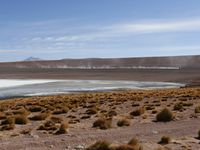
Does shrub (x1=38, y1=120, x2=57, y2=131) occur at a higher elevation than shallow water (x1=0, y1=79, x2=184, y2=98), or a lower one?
higher

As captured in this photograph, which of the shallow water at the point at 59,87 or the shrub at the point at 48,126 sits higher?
the shrub at the point at 48,126

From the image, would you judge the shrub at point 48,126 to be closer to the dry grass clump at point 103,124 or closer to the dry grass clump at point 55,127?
the dry grass clump at point 55,127

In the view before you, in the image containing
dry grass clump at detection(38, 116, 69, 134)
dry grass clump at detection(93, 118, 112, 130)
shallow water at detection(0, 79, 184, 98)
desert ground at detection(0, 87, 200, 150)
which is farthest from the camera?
shallow water at detection(0, 79, 184, 98)

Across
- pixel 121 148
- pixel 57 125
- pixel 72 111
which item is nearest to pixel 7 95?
pixel 72 111

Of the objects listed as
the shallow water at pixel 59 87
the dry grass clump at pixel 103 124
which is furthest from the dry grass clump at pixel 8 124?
the shallow water at pixel 59 87

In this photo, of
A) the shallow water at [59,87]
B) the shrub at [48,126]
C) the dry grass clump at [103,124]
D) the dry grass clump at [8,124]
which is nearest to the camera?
the shrub at [48,126]

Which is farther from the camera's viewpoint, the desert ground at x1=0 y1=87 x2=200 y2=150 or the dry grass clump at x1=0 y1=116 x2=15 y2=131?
the dry grass clump at x1=0 y1=116 x2=15 y2=131

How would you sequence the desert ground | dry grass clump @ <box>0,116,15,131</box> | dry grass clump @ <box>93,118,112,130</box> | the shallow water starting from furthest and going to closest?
1. the shallow water
2. dry grass clump @ <box>0,116,15,131</box>
3. dry grass clump @ <box>93,118,112,130</box>
4. the desert ground

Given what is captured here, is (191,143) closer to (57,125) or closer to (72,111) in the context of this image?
(57,125)

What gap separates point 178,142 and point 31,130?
6738 millimetres

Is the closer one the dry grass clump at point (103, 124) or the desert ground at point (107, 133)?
the desert ground at point (107, 133)

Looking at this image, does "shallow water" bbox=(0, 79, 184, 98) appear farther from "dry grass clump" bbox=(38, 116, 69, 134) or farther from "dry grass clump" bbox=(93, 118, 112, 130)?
"dry grass clump" bbox=(93, 118, 112, 130)

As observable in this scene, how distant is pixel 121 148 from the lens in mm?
12945

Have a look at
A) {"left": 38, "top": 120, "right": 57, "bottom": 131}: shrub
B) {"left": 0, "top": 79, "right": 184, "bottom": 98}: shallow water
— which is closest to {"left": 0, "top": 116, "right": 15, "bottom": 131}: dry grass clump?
{"left": 38, "top": 120, "right": 57, "bottom": 131}: shrub
